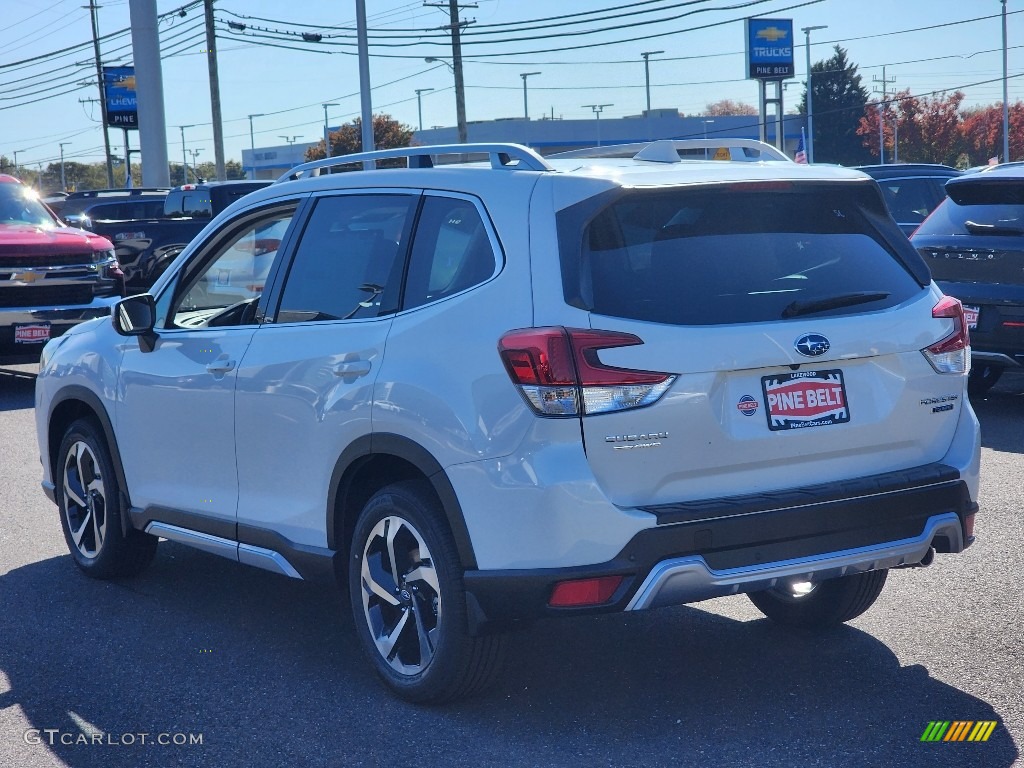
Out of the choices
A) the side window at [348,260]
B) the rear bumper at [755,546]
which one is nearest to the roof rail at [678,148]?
the side window at [348,260]

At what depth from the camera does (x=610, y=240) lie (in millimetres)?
4195

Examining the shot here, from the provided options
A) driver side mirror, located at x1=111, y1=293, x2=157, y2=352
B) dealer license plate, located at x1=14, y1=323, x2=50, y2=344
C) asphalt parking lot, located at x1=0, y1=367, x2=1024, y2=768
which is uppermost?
driver side mirror, located at x1=111, y1=293, x2=157, y2=352

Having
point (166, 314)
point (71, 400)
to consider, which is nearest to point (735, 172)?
point (166, 314)

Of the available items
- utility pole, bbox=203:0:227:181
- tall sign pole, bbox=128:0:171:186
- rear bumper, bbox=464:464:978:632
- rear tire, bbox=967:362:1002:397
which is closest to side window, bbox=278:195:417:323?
rear bumper, bbox=464:464:978:632

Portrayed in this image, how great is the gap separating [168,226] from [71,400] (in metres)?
14.3

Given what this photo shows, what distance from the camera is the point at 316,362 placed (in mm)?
4863

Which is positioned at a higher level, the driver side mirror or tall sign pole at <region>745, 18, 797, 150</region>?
tall sign pole at <region>745, 18, 797, 150</region>

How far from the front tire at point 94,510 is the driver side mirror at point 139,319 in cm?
66

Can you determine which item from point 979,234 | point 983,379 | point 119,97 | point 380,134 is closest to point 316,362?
point 979,234

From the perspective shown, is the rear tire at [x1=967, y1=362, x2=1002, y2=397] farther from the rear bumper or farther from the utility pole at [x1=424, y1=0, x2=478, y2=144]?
the utility pole at [x1=424, y1=0, x2=478, y2=144]

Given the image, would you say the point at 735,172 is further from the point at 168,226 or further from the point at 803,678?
the point at 168,226

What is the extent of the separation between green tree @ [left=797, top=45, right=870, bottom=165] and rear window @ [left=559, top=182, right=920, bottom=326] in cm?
11949

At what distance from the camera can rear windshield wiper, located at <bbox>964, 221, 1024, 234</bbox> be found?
10.1 meters

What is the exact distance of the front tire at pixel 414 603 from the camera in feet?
14.2
